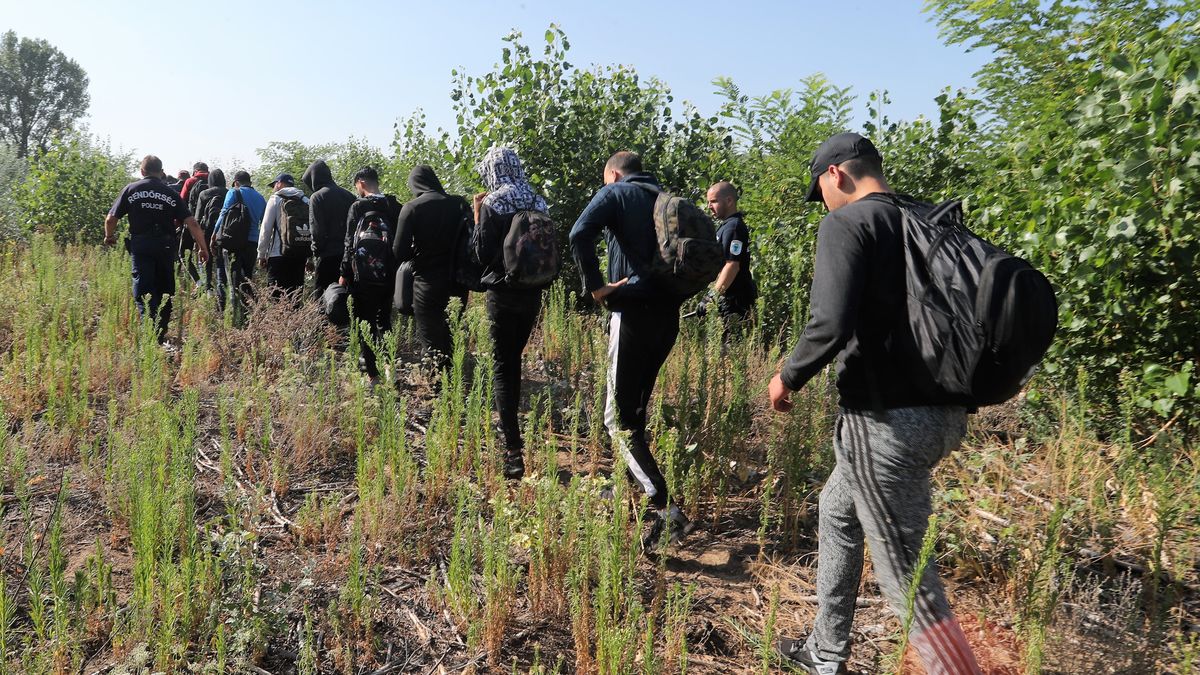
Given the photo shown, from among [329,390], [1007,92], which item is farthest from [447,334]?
[1007,92]

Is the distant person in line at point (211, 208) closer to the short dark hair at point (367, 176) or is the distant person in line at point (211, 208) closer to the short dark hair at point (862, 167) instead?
the short dark hair at point (367, 176)

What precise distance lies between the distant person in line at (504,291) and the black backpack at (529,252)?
3.3 inches

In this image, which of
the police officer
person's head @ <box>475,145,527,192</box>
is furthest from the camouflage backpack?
the police officer

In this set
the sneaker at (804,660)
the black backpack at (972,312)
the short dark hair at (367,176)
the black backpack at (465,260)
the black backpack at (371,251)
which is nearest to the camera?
the black backpack at (972,312)

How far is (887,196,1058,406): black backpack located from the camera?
2.15 m

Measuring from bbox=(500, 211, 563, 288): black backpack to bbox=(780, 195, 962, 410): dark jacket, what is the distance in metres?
2.19

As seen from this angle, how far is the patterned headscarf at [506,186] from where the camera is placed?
15.2 ft

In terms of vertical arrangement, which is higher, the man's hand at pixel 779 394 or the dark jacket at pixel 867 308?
the dark jacket at pixel 867 308

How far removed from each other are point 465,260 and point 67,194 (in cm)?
1251

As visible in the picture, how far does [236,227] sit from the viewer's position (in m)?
8.70

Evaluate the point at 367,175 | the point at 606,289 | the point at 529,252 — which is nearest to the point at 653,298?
the point at 606,289

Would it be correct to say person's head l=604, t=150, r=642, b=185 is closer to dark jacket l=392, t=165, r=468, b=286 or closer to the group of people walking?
the group of people walking

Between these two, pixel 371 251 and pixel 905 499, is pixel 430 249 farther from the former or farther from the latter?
pixel 905 499

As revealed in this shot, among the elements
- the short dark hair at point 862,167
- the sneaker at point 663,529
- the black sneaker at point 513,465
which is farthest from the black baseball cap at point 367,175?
the short dark hair at point 862,167
